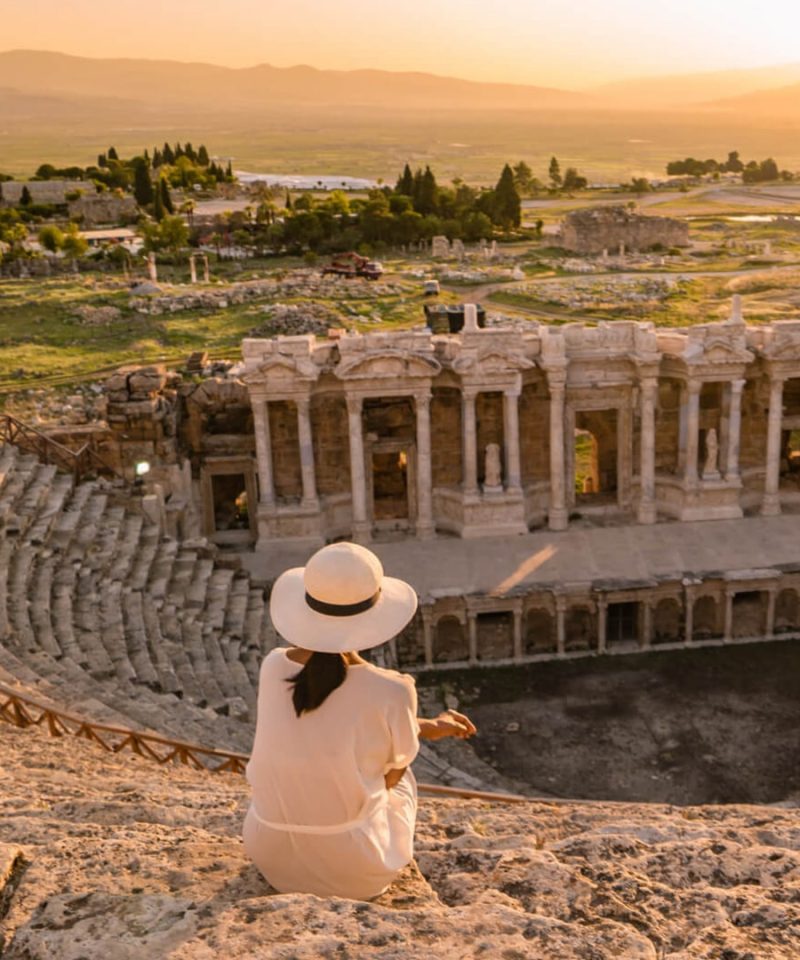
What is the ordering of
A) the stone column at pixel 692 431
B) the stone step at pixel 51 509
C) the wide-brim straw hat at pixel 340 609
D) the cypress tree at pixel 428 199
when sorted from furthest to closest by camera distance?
the cypress tree at pixel 428 199 → the stone column at pixel 692 431 → the stone step at pixel 51 509 → the wide-brim straw hat at pixel 340 609

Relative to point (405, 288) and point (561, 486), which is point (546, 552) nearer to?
point (561, 486)

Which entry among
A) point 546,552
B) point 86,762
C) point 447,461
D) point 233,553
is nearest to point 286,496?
point 233,553

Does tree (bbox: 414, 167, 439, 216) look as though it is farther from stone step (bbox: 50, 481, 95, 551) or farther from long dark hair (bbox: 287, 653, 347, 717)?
long dark hair (bbox: 287, 653, 347, 717)

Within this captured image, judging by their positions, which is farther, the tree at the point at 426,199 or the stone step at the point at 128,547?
the tree at the point at 426,199

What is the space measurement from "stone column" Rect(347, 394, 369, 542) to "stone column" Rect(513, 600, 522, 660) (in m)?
4.12

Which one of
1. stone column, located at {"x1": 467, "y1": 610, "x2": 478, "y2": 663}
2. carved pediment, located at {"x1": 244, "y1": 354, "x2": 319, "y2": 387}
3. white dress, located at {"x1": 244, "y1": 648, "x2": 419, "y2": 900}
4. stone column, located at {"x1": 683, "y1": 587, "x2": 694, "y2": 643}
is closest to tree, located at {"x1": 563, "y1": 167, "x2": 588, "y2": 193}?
carved pediment, located at {"x1": 244, "y1": 354, "x2": 319, "y2": 387}

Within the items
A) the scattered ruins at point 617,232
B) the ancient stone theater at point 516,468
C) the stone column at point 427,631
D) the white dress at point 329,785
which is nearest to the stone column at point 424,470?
the ancient stone theater at point 516,468

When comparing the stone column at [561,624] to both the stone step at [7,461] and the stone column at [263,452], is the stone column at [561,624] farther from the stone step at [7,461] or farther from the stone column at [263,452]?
the stone step at [7,461]

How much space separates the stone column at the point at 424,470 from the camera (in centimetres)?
2364

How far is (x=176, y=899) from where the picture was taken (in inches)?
196

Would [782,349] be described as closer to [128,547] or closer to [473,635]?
[473,635]

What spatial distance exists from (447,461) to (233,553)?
5331mm

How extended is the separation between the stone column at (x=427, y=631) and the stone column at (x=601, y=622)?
3.43 metres

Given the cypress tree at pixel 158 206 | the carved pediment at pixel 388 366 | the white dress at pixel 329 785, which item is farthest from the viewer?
the cypress tree at pixel 158 206
